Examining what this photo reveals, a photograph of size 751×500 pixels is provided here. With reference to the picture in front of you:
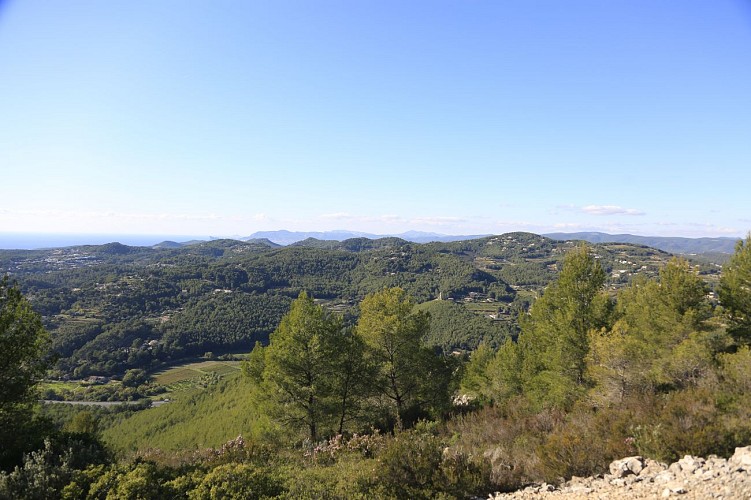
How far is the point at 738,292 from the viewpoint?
14750 mm

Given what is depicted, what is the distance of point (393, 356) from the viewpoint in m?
13.6

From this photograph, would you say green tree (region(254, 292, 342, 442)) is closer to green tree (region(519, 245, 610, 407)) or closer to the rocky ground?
the rocky ground

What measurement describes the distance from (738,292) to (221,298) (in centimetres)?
13905

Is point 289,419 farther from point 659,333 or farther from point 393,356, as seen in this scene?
point 659,333

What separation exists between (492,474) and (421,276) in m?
177

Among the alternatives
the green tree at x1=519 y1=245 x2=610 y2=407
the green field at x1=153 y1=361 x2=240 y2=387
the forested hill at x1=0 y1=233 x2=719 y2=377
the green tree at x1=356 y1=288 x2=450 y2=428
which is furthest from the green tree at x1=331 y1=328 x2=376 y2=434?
the green field at x1=153 y1=361 x2=240 y2=387

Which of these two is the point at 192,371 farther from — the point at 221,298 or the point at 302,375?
the point at 302,375

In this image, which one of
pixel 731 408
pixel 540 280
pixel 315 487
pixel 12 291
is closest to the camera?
pixel 315 487

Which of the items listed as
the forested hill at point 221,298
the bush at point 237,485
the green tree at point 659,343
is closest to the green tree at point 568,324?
the green tree at point 659,343

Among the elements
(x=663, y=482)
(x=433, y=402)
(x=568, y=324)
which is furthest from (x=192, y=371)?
(x=663, y=482)

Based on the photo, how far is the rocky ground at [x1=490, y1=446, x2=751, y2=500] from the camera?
5229mm

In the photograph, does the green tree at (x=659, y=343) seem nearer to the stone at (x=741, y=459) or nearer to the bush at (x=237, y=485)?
the stone at (x=741, y=459)

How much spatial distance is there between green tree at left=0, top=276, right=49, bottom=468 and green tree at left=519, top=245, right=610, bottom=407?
15856 millimetres

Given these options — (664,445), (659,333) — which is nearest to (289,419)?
(664,445)
